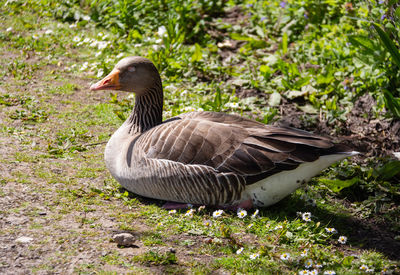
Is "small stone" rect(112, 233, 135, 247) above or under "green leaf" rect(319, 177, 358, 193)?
above

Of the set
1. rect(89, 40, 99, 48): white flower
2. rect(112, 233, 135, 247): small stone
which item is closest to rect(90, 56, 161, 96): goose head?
rect(112, 233, 135, 247): small stone

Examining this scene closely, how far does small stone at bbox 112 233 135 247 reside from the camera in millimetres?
3932

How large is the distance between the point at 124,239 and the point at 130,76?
194 cm

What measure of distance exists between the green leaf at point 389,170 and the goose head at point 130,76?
2562 mm

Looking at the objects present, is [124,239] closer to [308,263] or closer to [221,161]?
[221,161]

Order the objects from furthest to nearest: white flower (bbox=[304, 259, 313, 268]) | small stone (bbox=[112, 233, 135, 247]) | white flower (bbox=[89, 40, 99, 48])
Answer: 1. white flower (bbox=[89, 40, 99, 48])
2. small stone (bbox=[112, 233, 135, 247])
3. white flower (bbox=[304, 259, 313, 268])

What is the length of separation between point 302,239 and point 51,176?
2.58 metres

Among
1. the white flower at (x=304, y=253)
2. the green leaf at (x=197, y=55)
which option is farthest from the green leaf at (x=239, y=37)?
the white flower at (x=304, y=253)

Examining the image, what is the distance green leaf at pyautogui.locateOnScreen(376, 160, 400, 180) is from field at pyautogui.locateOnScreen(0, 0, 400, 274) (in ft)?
0.08

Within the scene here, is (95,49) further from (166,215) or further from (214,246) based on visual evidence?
(214,246)

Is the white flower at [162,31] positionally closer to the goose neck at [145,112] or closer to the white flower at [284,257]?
the goose neck at [145,112]

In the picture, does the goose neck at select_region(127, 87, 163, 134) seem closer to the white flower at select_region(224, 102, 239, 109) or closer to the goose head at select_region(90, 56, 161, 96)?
the goose head at select_region(90, 56, 161, 96)

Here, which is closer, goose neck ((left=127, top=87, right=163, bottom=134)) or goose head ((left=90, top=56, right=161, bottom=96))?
goose head ((left=90, top=56, right=161, bottom=96))

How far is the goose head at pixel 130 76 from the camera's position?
5188 millimetres
